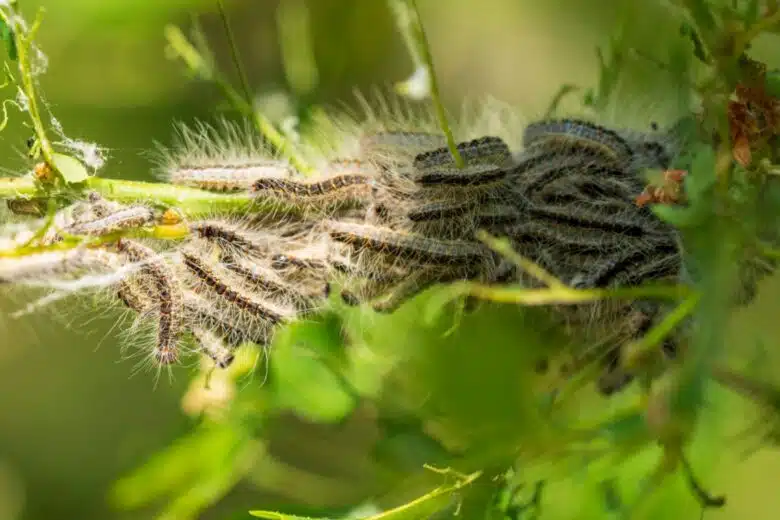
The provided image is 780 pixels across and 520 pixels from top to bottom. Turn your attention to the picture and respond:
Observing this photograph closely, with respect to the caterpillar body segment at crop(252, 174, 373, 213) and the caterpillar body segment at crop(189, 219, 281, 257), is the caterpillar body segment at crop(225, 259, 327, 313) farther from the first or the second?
the caterpillar body segment at crop(252, 174, 373, 213)

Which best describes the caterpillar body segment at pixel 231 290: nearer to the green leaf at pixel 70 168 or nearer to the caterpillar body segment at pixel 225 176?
the caterpillar body segment at pixel 225 176

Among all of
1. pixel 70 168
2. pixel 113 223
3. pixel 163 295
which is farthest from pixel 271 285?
pixel 70 168

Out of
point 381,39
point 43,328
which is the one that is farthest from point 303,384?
point 381,39

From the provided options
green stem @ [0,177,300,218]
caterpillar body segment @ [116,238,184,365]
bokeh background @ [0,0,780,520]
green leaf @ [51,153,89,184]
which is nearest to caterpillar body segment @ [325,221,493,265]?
green stem @ [0,177,300,218]

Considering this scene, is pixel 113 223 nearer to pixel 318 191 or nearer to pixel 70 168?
pixel 70 168

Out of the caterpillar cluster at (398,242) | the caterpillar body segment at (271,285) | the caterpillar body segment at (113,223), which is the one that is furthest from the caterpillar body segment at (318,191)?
the caterpillar body segment at (113,223)

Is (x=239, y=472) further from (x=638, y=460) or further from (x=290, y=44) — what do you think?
(x=290, y=44)
